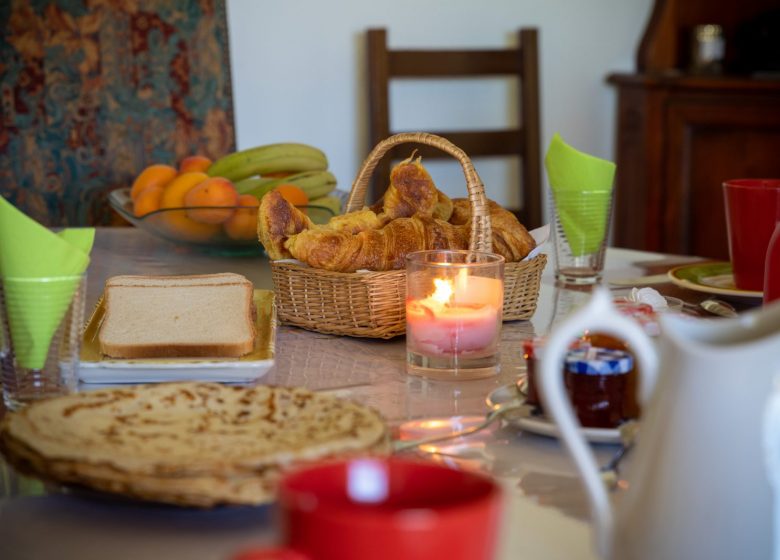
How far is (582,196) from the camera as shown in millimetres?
1486

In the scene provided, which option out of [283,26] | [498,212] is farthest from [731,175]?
[498,212]

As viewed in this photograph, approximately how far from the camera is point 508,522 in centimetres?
67

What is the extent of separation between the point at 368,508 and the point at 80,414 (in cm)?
35

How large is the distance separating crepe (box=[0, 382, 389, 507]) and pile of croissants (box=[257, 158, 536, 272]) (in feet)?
1.30

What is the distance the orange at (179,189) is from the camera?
176 centimetres

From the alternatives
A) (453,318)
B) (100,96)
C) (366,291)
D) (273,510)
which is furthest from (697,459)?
(100,96)

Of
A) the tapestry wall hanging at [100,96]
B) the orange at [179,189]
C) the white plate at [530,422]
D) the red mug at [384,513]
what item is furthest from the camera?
the tapestry wall hanging at [100,96]

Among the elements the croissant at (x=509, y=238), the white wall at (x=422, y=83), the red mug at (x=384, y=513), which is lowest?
the croissant at (x=509, y=238)

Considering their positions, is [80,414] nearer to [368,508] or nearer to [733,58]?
[368,508]

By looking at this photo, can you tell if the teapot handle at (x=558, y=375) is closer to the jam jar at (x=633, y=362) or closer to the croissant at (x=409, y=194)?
the jam jar at (x=633, y=362)

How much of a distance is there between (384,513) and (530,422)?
39cm

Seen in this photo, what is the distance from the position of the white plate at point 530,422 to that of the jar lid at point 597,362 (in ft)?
0.14

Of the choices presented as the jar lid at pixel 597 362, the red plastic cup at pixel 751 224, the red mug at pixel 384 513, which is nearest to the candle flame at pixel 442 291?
the jar lid at pixel 597 362

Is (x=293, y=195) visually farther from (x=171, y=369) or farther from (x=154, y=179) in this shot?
(x=171, y=369)
